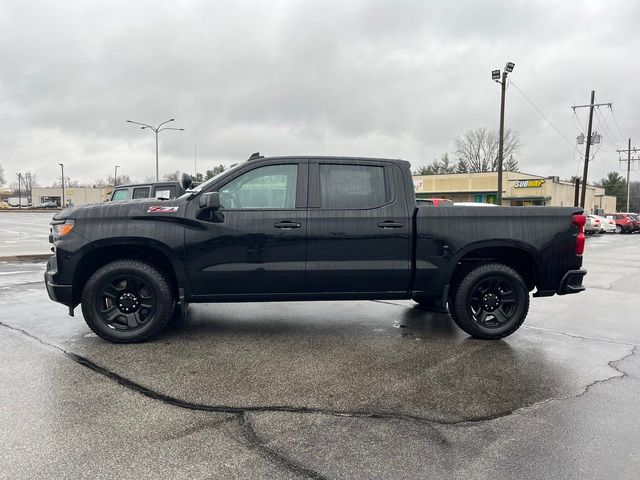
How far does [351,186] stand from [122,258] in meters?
2.54

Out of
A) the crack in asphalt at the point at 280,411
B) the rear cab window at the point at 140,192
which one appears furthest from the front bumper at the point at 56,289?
the rear cab window at the point at 140,192

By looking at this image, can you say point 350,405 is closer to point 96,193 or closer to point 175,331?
point 175,331

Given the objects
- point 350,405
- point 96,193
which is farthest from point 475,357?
point 96,193

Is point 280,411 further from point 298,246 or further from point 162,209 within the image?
point 162,209

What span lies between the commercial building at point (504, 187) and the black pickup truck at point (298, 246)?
39713mm

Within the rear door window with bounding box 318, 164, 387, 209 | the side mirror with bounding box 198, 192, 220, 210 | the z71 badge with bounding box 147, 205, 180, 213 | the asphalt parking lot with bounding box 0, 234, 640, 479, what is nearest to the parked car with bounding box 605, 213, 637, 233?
the asphalt parking lot with bounding box 0, 234, 640, 479

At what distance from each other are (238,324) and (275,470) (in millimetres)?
3356

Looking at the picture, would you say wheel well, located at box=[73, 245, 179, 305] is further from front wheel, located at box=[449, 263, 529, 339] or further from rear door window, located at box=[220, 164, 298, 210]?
front wheel, located at box=[449, 263, 529, 339]

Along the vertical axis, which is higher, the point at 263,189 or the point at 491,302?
the point at 263,189

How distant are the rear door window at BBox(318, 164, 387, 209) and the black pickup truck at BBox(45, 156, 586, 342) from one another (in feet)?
0.04

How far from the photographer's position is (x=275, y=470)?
2.66 meters

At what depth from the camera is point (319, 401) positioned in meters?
3.60

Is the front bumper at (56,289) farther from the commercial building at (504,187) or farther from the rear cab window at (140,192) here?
the commercial building at (504,187)

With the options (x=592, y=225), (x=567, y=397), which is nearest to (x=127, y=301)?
(x=567, y=397)
